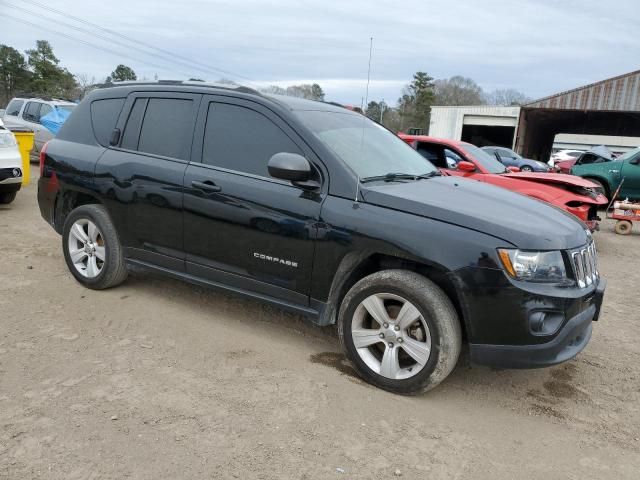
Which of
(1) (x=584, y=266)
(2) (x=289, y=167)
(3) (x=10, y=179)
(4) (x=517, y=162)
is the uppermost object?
(4) (x=517, y=162)

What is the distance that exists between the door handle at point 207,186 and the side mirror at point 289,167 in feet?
2.04

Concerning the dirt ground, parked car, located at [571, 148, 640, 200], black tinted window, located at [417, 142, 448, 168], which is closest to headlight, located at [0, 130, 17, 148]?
the dirt ground

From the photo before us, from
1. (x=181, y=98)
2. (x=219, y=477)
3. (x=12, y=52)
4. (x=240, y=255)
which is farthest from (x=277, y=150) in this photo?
(x=12, y=52)

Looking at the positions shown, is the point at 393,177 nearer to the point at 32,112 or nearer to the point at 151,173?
the point at 151,173

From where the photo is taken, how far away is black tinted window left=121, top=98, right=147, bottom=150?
4.51m

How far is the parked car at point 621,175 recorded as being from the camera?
519 inches

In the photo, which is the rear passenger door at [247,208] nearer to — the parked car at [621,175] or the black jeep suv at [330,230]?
the black jeep suv at [330,230]

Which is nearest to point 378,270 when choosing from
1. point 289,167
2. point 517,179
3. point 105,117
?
point 289,167

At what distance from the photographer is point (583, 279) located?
10.8 feet

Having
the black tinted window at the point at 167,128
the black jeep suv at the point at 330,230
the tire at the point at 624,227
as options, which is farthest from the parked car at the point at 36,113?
the tire at the point at 624,227

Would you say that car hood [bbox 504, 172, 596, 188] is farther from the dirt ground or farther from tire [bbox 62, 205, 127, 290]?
tire [bbox 62, 205, 127, 290]

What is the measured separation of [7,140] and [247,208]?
242 inches

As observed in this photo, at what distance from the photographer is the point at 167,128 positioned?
435cm

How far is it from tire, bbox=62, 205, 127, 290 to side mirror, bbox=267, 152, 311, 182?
1.94 meters
